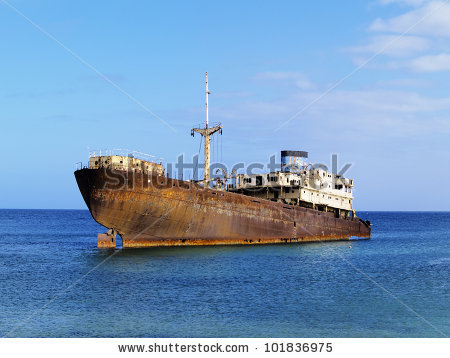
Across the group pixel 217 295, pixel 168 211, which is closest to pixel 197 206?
pixel 168 211

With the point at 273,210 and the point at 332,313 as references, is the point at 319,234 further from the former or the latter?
the point at 332,313

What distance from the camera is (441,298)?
20.4 m

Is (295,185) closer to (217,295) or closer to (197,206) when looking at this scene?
(197,206)

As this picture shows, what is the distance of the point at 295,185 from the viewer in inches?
1725

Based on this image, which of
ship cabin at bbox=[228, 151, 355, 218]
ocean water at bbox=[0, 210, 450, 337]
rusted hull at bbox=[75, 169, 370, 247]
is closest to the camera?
ocean water at bbox=[0, 210, 450, 337]

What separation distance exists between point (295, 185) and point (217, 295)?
2548 cm

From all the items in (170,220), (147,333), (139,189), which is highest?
(139,189)

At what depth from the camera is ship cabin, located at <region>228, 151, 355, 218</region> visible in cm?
4453

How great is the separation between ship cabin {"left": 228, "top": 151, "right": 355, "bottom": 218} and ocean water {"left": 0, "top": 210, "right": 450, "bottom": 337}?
11829 mm

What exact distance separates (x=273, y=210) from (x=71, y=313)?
24292 millimetres

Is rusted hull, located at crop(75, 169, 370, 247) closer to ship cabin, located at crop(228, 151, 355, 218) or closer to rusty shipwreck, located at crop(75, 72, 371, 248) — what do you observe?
rusty shipwreck, located at crop(75, 72, 371, 248)

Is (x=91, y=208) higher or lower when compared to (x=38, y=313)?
higher

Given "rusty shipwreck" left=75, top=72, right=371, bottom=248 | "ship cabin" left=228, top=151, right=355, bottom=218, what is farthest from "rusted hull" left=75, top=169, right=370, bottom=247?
"ship cabin" left=228, top=151, right=355, bottom=218

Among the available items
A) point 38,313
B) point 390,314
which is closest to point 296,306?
point 390,314
